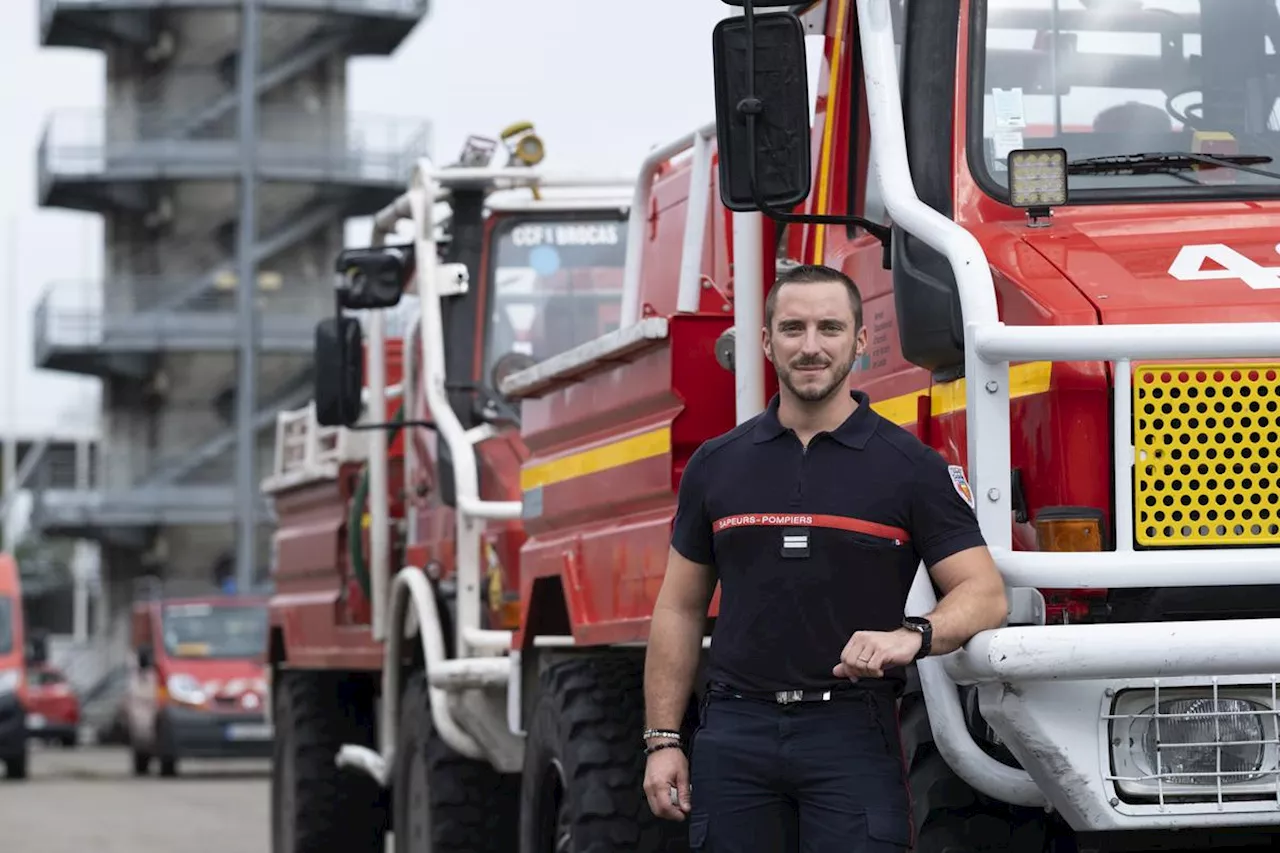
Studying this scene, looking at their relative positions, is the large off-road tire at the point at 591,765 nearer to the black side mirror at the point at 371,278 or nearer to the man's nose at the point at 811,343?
the man's nose at the point at 811,343

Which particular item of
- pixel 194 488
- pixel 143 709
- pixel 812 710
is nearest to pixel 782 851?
pixel 812 710

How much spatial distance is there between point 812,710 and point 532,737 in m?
3.04

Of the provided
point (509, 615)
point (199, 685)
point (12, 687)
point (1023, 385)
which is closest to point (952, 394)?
point (1023, 385)

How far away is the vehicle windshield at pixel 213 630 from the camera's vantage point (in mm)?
33719

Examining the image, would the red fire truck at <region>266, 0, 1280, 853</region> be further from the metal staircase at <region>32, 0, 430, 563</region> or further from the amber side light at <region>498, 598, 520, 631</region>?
the metal staircase at <region>32, 0, 430, 563</region>

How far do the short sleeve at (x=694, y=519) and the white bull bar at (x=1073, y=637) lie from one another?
0.52 m

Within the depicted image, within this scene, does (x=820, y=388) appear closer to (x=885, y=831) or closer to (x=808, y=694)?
(x=808, y=694)

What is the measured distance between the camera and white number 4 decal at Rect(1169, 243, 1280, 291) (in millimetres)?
5699

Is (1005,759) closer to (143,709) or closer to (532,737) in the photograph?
(532,737)

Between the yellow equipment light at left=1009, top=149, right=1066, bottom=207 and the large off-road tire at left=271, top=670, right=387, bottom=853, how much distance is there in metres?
8.49

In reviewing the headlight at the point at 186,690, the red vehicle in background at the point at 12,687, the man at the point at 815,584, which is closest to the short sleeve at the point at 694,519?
the man at the point at 815,584

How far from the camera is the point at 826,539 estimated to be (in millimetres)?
5527

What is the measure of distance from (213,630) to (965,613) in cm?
2957

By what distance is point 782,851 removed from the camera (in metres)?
5.57
